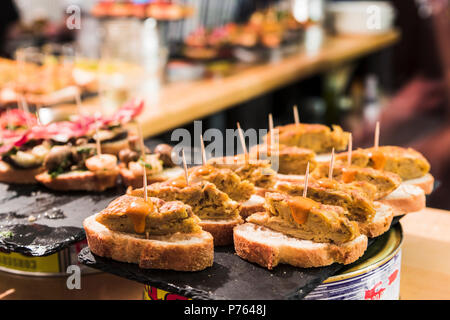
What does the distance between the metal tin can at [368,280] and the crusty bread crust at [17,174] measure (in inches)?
69.3

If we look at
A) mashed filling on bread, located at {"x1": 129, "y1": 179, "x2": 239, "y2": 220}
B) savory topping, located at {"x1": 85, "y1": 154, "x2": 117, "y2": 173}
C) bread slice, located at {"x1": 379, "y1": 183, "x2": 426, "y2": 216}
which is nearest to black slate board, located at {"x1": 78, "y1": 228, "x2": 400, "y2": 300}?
mashed filling on bread, located at {"x1": 129, "y1": 179, "x2": 239, "y2": 220}

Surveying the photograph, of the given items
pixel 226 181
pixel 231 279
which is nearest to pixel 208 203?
pixel 226 181

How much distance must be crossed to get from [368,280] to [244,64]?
17.6ft

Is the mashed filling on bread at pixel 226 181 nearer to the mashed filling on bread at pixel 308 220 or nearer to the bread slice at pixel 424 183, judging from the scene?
the mashed filling on bread at pixel 308 220

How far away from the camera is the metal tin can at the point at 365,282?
6.42ft

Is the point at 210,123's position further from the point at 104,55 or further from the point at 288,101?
the point at 288,101

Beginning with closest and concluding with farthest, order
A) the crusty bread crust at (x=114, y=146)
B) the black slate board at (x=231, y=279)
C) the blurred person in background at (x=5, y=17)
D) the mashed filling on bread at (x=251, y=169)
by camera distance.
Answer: the black slate board at (x=231, y=279) → the mashed filling on bread at (x=251, y=169) → the crusty bread crust at (x=114, y=146) → the blurred person in background at (x=5, y=17)

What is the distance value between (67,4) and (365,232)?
29.3ft

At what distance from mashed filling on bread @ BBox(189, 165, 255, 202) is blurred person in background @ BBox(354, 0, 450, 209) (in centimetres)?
454

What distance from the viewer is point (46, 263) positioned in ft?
7.91

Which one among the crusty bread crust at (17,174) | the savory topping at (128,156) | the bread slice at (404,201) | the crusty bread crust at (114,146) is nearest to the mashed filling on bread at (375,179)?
the bread slice at (404,201)

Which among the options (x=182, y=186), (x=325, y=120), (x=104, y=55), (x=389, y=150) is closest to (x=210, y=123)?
(x=104, y=55)

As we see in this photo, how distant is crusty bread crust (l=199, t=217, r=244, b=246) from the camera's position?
2191mm

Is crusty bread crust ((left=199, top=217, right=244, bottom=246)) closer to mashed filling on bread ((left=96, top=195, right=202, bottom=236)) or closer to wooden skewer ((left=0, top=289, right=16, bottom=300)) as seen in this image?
mashed filling on bread ((left=96, top=195, right=202, bottom=236))
